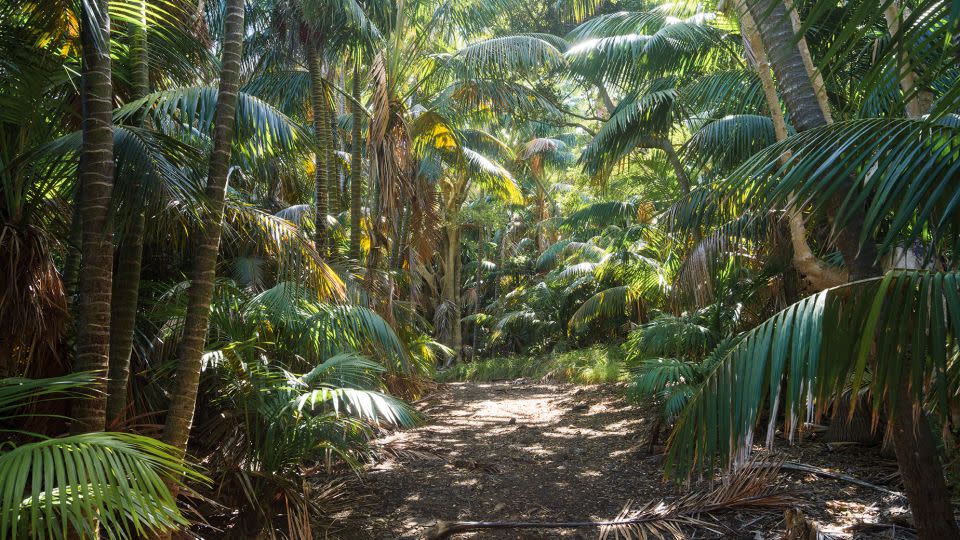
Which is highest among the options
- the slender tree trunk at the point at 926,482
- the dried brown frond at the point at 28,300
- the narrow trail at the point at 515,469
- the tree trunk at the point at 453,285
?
the tree trunk at the point at 453,285

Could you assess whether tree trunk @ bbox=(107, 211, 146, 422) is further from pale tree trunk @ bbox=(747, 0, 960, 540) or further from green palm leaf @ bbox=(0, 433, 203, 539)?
pale tree trunk @ bbox=(747, 0, 960, 540)

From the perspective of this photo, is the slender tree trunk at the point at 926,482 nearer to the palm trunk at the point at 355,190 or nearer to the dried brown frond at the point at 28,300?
the dried brown frond at the point at 28,300

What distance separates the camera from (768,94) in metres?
4.18

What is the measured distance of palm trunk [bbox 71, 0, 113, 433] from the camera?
9.02 feet

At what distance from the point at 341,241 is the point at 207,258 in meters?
5.57

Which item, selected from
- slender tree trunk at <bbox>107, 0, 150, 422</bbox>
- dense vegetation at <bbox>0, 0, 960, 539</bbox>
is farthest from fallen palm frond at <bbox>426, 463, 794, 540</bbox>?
slender tree trunk at <bbox>107, 0, 150, 422</bbox>

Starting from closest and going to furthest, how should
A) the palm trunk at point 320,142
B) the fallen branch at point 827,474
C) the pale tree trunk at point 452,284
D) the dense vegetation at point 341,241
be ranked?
the dense vegetation at point 341,241 < the fallen branch at point 827,474 < the palm trunk at point 320,142 < the pale tree trunk at point 452,284

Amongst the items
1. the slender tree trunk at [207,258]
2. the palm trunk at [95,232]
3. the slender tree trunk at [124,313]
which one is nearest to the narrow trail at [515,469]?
the slender tree trunk at [207,258]

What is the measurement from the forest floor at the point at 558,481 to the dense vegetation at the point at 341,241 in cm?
47

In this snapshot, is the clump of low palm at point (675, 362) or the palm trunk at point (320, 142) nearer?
the clump of low palm at point (675, 362)

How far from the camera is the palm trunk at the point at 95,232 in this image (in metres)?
2.75

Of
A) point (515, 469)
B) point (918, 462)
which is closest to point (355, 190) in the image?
point (515, 469)

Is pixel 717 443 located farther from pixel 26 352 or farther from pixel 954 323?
pixel 26 352

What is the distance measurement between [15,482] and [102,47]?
2.13 metres
